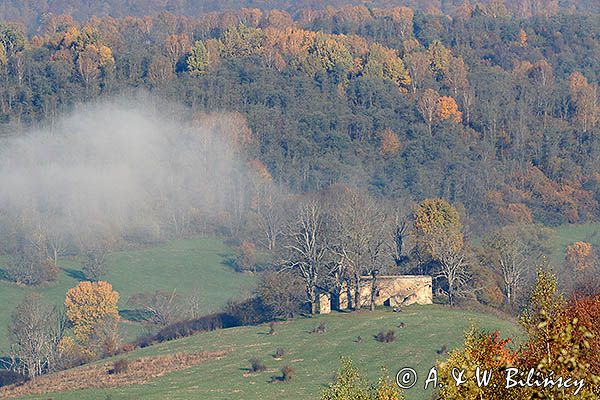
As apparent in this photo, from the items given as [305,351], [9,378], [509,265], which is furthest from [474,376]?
[509,265]

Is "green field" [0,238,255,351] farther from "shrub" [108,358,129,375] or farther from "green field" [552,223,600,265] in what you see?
"green field" [552,223,600,265]

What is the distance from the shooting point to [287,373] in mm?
68688

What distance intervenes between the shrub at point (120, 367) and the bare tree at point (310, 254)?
1932 centimetres

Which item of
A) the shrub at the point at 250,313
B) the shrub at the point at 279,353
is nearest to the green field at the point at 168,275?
the shrub at the point at 250,313

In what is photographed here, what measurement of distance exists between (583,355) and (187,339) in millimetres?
67399

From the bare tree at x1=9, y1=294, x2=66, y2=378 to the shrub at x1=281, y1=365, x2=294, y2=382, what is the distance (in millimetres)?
31240

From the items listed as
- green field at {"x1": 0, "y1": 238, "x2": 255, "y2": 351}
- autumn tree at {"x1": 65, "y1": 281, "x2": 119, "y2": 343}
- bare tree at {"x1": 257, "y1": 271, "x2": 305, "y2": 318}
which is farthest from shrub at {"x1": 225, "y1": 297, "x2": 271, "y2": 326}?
autumn tree at {"x1": 65, "y1": 281, "x2": 119, "y2": 343}

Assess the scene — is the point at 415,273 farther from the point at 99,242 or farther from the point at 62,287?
the point at 99,242

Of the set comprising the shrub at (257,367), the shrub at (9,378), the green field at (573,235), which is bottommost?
the green field at (573,235)

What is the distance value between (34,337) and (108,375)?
84.0 ft

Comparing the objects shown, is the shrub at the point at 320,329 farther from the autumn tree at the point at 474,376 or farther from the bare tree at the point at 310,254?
the autumn tree at the point at 474,376

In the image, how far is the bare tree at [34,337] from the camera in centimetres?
9796

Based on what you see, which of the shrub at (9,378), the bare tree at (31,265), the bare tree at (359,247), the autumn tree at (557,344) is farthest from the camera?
the bare tree at (31,265)

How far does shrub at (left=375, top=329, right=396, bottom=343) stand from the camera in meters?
76.0
